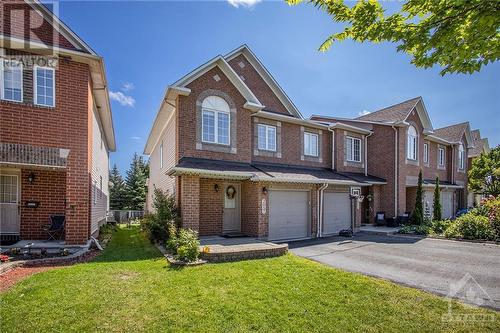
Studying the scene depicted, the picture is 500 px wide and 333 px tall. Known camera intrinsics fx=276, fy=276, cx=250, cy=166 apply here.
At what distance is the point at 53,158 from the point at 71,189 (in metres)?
1.19

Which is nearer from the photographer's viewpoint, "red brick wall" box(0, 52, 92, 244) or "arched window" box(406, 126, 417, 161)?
"red brick wall" box(0, 52, 92, 244)

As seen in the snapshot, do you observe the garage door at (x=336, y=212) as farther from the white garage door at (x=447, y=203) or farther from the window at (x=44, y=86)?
the white garage door at (x=447, y=203)

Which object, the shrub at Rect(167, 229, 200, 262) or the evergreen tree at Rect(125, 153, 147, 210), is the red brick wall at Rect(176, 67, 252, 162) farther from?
the evergreen tree at Rect(125, 153, 147, 210)

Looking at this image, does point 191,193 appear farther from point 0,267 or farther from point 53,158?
point 0,267

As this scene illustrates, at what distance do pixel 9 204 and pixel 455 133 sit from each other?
3473 centimetres

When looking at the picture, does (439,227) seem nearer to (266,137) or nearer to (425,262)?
(425,262)

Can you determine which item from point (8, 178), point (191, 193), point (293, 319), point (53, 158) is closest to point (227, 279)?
point (293, 319)

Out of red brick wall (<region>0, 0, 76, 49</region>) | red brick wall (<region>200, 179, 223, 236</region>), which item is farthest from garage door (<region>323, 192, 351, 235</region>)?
red brick wall (<region>0, 0, 76, 49</region>)

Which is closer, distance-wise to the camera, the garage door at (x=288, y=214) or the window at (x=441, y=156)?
the garage door at (x=288, y=214)

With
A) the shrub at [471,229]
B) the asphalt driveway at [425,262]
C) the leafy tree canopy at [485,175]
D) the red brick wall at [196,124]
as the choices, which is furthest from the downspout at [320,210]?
the leafy tree canopy at [485,175]

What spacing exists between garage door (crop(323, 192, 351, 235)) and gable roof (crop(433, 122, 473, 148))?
1721cm

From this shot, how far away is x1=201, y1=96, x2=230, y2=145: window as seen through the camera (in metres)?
13.0

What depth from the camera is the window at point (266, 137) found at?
15.5 metres

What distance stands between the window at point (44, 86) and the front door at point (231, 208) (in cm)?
780
